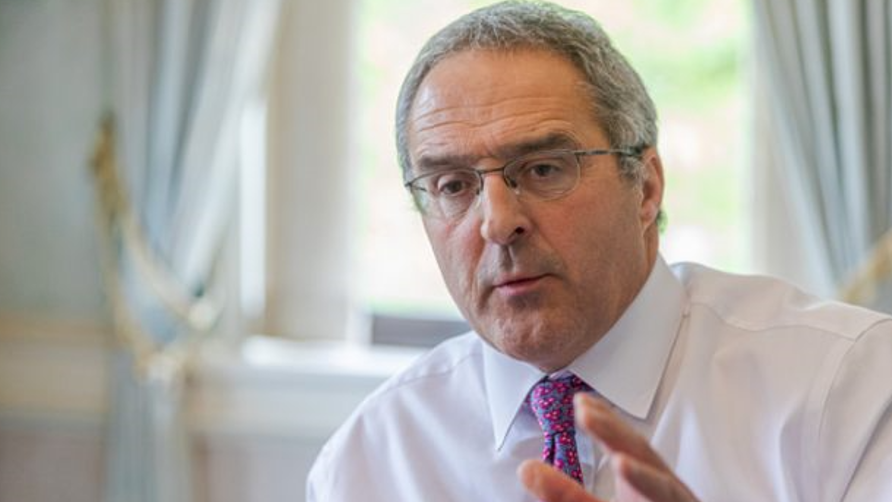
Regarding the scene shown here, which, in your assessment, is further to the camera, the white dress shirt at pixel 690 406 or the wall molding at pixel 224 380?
the wall molding at pixel 224 380

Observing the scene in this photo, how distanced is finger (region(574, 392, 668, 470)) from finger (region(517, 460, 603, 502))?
9 cm

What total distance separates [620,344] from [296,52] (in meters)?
1.61

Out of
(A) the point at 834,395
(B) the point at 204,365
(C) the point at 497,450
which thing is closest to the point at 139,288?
(B) the point at 204,365

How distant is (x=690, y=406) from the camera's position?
56.8 inches

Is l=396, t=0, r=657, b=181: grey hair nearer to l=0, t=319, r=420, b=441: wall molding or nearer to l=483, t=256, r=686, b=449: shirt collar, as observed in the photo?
l=483, t=256, r=686, b=449: shirt collar

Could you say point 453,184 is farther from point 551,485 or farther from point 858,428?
point 858,428

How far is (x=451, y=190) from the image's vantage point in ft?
4.84

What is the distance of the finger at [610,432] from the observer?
3.60 ft

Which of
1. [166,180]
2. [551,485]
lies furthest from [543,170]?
[166,180]

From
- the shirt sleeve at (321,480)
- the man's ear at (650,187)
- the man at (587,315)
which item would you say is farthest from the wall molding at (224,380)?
the man's ear at (650,187)

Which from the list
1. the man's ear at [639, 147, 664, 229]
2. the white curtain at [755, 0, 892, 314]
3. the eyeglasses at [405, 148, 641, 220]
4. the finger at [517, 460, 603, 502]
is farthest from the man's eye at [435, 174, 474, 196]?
the white curtain at [755, 0, 892, 314]

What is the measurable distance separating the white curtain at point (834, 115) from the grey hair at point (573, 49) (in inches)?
41.5

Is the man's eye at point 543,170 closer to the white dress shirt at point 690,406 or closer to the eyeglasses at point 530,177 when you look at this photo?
the eyeglasses at point 530,177

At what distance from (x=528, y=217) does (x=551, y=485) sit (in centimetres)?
34
